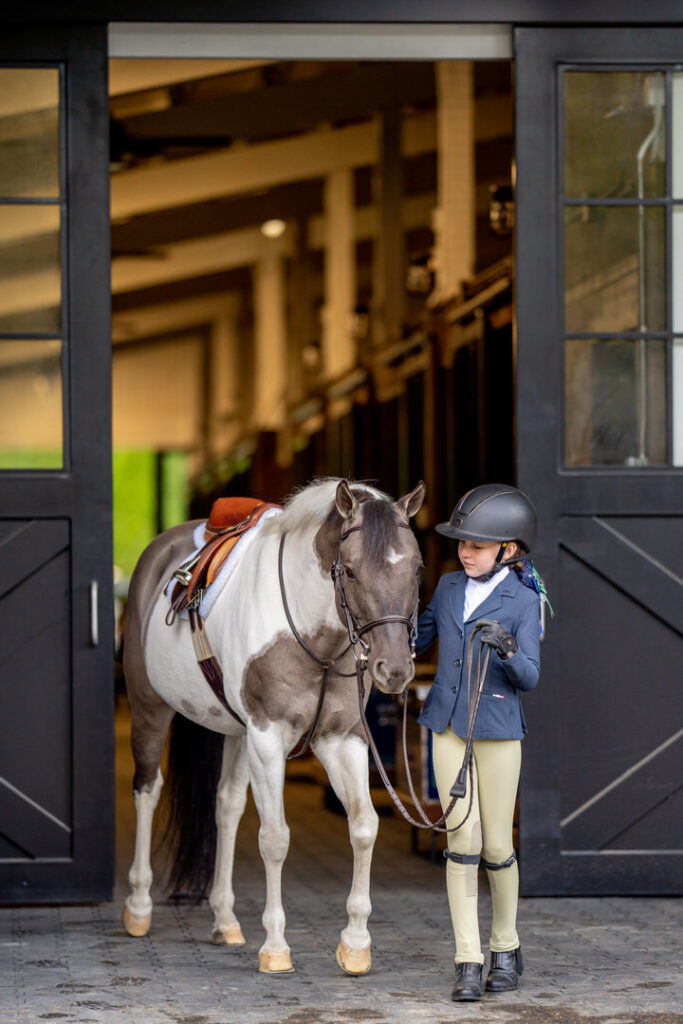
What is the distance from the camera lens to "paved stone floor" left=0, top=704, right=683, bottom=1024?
4.27 metres

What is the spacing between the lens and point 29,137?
5973 mm

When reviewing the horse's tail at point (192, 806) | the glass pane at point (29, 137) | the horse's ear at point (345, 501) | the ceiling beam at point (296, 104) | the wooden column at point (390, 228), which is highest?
the ceiling beam at point (296, 104)

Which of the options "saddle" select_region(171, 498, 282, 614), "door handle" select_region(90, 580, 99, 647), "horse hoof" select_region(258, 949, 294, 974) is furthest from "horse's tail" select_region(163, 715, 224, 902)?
"horse hoof" select_region(258, 949, 294, 974)

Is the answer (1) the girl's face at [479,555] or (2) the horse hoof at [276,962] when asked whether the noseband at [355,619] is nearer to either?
(1) the girl's face at [479,555]

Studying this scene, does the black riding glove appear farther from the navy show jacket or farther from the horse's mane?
the horse's mane

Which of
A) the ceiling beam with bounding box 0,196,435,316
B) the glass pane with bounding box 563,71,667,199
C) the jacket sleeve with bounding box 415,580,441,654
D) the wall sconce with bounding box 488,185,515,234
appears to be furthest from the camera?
the ceiling beam with bounding box 0,196,435,316

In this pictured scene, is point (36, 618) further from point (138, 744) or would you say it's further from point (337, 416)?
point (337, 416)

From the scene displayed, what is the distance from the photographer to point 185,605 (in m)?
5.28

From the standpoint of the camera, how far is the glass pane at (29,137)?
5957 millimetres

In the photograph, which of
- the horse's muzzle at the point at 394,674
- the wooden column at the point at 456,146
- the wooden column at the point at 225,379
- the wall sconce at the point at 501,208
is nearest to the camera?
the horse's muzzle at the point at 394,674

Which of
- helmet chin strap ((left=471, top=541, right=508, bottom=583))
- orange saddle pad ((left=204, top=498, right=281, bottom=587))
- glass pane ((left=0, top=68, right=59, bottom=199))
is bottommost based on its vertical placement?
helmet chin strap ((left=471, top=541, right=508, bottom=583))

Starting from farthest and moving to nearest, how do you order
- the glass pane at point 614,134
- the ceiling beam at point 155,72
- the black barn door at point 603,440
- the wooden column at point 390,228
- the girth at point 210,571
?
the wooden column at point 390,228
the ceiling beam at point 155,72
the glass pane at point 614,134
the black barn door at point 603,440
the girth at point 210,571

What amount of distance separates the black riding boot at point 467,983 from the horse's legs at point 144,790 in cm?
138

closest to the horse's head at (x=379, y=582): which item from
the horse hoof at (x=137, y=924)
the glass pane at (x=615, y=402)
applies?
the horse hoof at (x=137, y=924)
